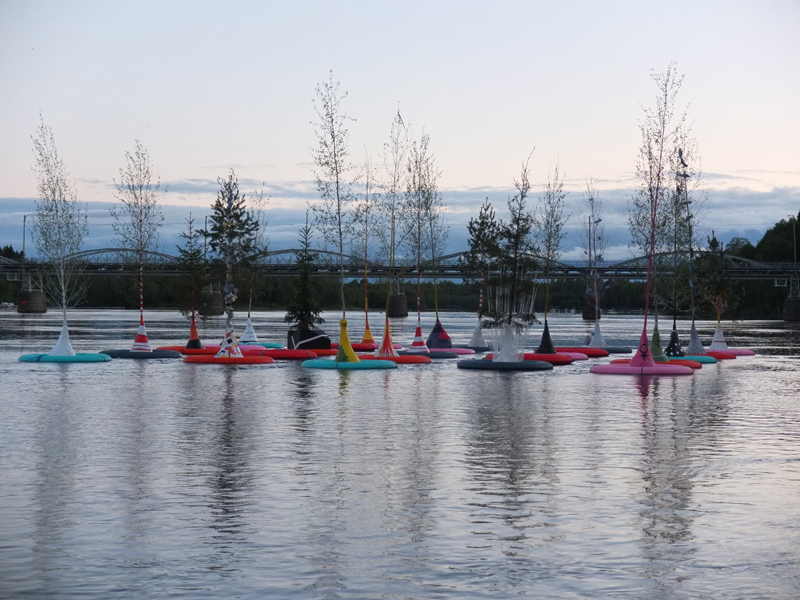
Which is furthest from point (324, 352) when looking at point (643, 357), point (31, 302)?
point (31, 302)

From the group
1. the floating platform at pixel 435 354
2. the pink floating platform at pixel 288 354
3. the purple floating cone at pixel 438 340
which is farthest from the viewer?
the purple floating cone at pixel 438 340

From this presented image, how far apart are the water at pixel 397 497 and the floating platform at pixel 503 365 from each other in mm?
8903

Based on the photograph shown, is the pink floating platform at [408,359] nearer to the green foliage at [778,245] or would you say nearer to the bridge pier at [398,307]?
the bridge pier at [398,307]

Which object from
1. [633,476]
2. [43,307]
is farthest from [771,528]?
[43,307]

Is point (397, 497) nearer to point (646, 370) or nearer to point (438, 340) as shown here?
point (646, 370)

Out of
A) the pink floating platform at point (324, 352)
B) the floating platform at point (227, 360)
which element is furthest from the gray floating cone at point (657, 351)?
the floating platform at point (227, 360)

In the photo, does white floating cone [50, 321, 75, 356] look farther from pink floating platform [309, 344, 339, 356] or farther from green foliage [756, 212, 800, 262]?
green foliage [756, 212, 800, 262]

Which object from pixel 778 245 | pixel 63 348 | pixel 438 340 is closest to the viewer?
pixel 63 348

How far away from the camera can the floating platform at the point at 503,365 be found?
2839 cm

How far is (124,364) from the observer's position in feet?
95.5

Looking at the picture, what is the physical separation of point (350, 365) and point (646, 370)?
7.79m

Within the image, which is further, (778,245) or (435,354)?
(778,245)

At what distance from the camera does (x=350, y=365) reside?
28.1 metres

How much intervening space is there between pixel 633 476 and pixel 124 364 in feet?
68.3
